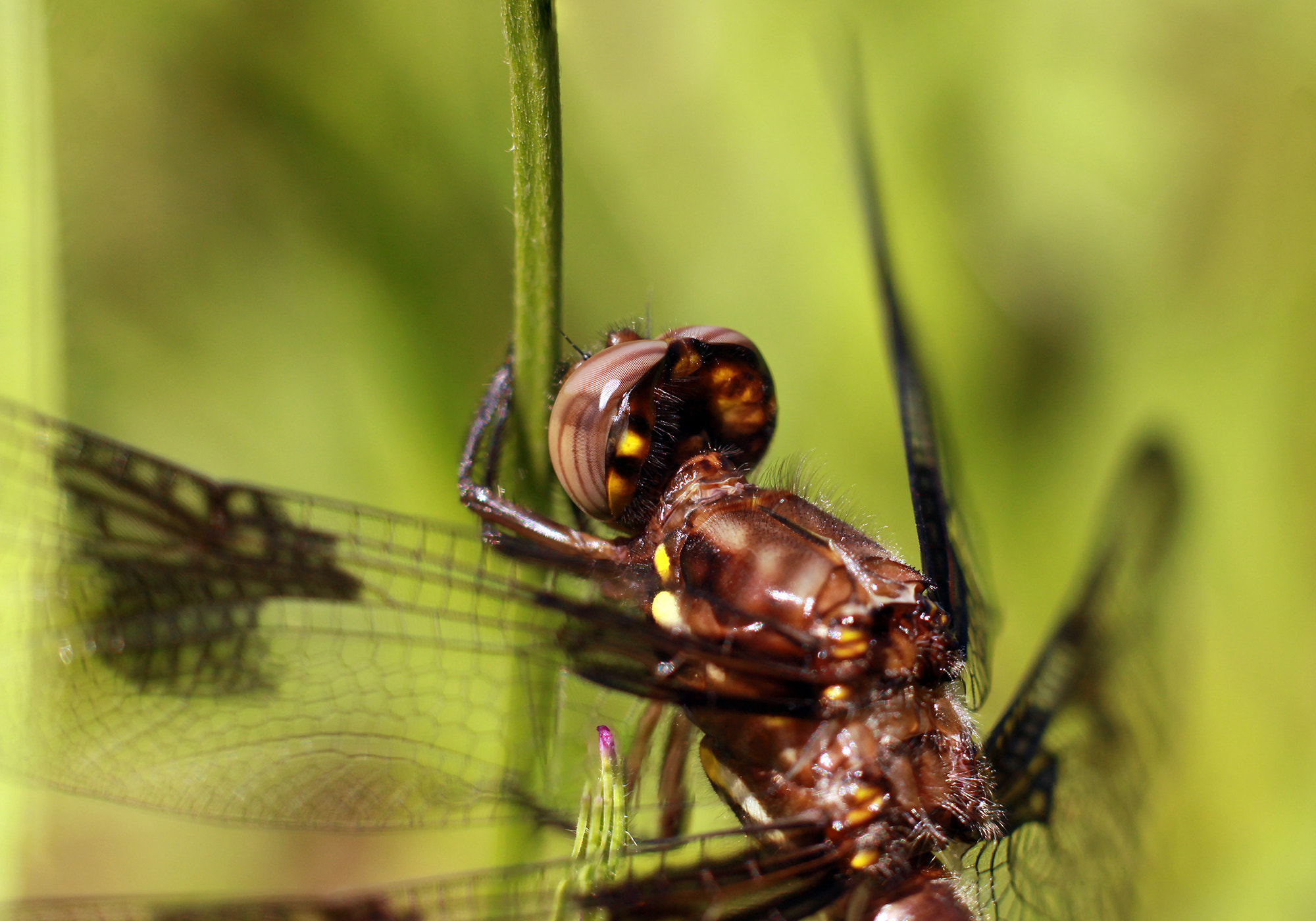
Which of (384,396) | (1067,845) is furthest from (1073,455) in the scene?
(384,396)

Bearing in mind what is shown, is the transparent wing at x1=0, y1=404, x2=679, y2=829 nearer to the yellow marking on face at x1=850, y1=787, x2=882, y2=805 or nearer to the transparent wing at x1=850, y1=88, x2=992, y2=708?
the yellow marking on face at x1=850, y1=787, x2=882, y2=805

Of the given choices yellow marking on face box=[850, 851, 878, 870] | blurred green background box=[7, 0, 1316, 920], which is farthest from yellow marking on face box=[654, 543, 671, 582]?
blurred green background box=[7, 0, 1316, 920]

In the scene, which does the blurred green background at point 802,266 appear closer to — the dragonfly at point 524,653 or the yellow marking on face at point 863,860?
the dragonfly at point 524,653

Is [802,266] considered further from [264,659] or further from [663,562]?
[264,659]

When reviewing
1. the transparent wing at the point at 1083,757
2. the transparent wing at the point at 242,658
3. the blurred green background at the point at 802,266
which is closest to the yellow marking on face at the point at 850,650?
the transparent wing at the point at 242,658

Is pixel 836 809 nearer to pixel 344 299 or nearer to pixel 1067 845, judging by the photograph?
pixel 1067 845

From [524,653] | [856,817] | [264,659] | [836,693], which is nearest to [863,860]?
[856,817]
